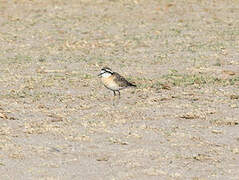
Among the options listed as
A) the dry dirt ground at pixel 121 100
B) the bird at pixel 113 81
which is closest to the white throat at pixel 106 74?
the bird at pixel 113 81

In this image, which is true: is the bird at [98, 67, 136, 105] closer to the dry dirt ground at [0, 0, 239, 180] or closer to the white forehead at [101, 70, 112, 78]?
the white forehead at [101, 70, 112, 78]

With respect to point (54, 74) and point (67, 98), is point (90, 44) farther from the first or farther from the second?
point (67, 98)

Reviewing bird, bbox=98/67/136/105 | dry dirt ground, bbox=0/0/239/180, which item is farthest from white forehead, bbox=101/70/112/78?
dry dirt ground, bbox=0/0/239/180

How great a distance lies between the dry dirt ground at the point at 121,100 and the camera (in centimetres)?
970

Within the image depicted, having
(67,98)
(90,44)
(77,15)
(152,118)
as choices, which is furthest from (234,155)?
(77,15)

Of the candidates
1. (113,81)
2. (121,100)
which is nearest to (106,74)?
(113,81)

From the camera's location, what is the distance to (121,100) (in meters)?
14.0

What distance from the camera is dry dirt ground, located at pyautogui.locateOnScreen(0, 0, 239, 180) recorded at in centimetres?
970

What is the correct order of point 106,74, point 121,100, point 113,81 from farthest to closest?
point 121,100 → point 106,74 → point 113,81

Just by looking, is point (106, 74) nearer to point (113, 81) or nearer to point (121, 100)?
point (113, 81)

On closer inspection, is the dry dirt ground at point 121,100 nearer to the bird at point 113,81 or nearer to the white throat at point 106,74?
the bird at point 113,81

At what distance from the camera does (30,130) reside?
11320 mm

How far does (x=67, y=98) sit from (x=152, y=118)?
2417 millimetres

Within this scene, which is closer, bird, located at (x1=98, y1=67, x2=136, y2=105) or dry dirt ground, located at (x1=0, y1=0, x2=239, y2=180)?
dry dirt ground, located at (x1=0, y1=0, x2=239, y2=180)
